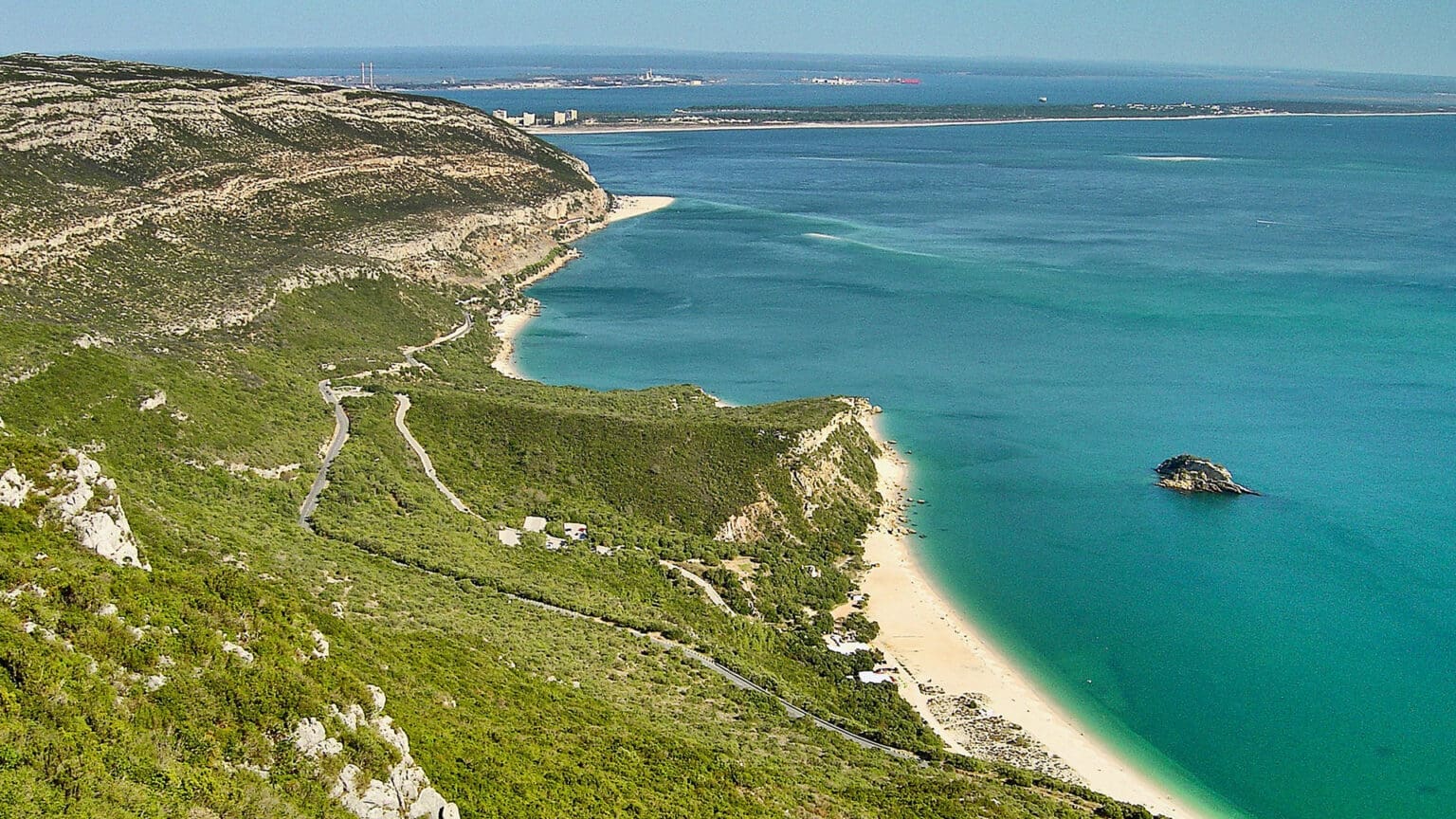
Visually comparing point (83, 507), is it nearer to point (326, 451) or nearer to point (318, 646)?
point (318, 646)

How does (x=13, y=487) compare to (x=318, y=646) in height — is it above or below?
above

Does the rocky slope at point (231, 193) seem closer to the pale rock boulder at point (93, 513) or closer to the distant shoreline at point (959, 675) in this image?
the pale rock boulder at point (93, 513)

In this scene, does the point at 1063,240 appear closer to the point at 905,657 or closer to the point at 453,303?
the point at 453,303

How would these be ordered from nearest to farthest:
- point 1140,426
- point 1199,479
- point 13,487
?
point 13,487 → point 1199,479 → point 1140,426

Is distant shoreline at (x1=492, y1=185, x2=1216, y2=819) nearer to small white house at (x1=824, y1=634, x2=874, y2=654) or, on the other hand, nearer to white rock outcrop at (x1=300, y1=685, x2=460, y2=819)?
small white house at (x1=824, y1=634, x2=874, y2=654)

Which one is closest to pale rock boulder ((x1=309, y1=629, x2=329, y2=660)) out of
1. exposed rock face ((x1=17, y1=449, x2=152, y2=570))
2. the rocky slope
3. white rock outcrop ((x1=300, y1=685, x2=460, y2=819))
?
white rock outcrop ((x1=300, y1=685, x2=460, y2=819))

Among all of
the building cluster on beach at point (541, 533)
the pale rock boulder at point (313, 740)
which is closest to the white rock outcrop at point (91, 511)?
the pale rock boulder at point (313, 740)

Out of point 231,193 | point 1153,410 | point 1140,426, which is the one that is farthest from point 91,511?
point 231,193
